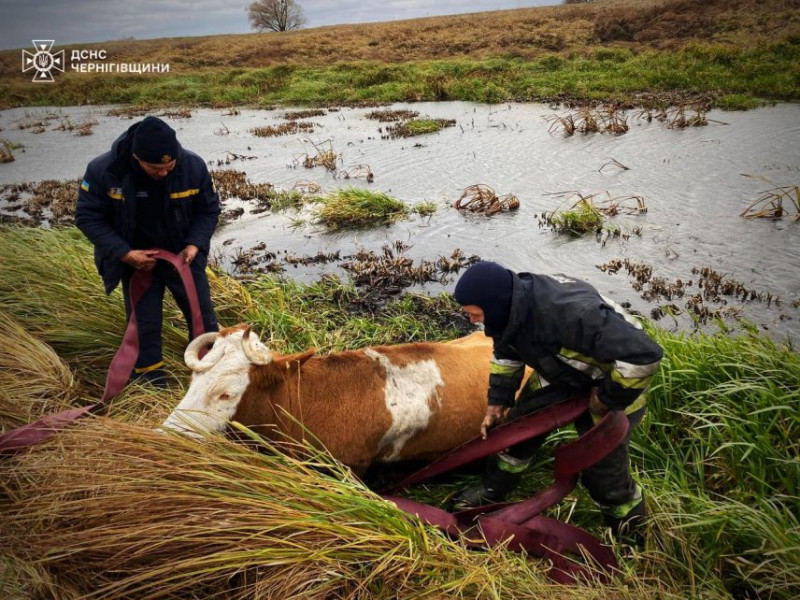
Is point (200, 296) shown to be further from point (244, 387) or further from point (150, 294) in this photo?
point (244, 387)

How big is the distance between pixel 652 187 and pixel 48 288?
10081 millimetres

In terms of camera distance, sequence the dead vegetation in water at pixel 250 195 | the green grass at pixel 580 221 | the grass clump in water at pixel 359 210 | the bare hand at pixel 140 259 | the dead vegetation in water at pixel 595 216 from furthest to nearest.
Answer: the dead vegetation in water at pixel 250 195, the grass clump in water at pixel 359 210, the green grass at pixel 580 221, the dead vegetation in water at pixel 595 216, the bare hand at pixel 140 259

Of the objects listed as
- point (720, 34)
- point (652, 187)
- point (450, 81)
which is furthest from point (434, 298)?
point (720, 34)

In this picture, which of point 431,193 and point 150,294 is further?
point 431,193

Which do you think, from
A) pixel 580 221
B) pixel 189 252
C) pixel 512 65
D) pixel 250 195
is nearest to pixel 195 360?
pixel 189 252

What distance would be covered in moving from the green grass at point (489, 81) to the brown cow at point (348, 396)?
649 inches

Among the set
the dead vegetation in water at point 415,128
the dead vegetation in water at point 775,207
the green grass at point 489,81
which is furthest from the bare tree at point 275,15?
the dead vegetation in water at point 775,207

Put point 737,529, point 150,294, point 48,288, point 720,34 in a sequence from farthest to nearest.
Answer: point 720,34, point 48,288, point 150,294, point 737,529

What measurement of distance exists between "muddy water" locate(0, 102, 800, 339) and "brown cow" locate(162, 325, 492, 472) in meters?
3.48

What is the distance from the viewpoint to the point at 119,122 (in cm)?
2405

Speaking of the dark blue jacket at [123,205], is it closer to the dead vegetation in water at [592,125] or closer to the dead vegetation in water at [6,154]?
the dead vegetation in water at [592,125]

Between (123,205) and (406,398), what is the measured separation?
8.92 feet

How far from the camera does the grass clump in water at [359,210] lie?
32.6 ft

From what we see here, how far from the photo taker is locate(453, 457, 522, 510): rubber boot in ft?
11.3
